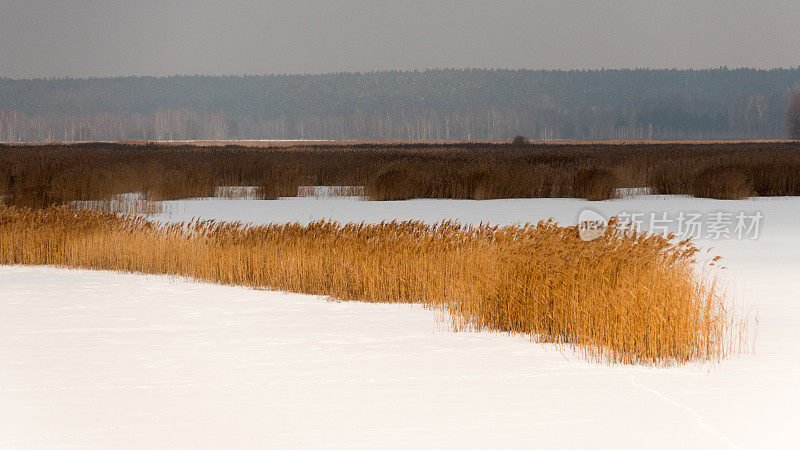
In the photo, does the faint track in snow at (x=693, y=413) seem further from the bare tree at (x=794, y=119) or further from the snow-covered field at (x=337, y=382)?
the bare tree at (x=794, y=119)

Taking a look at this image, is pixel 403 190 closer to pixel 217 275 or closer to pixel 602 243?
pixel 217 275

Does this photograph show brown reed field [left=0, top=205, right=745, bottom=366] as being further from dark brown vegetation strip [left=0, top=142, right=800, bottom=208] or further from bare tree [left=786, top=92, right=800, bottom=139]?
bare tree [left=786, top=92, right=800, bottom=139]

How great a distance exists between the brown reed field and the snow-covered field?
0.29 m

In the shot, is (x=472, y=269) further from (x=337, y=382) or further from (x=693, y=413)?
(x=693, y=413)

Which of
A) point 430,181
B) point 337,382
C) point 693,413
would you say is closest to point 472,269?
point 337,382

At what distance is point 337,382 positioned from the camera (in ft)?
19.8

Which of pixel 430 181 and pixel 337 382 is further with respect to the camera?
pixel 430 181

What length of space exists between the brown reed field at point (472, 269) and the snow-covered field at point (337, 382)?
0.96 ft

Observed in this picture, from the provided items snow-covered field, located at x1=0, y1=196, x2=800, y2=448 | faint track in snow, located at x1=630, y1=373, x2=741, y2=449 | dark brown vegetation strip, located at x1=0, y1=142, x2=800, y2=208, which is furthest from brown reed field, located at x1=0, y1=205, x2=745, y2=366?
dark brown vegetation strip, located at x1=0, y1=142, x2=800, y2=208

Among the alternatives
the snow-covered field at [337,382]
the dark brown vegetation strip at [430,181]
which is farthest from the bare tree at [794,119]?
the snow-covered field at [337,382]

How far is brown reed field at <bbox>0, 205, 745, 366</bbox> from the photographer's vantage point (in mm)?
6996

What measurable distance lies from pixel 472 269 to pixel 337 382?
11.3ft

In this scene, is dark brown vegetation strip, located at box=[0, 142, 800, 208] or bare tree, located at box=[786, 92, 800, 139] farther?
bare tree, located at box=[786, 92, 800, 139]

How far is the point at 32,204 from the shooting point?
20766 millimetres
